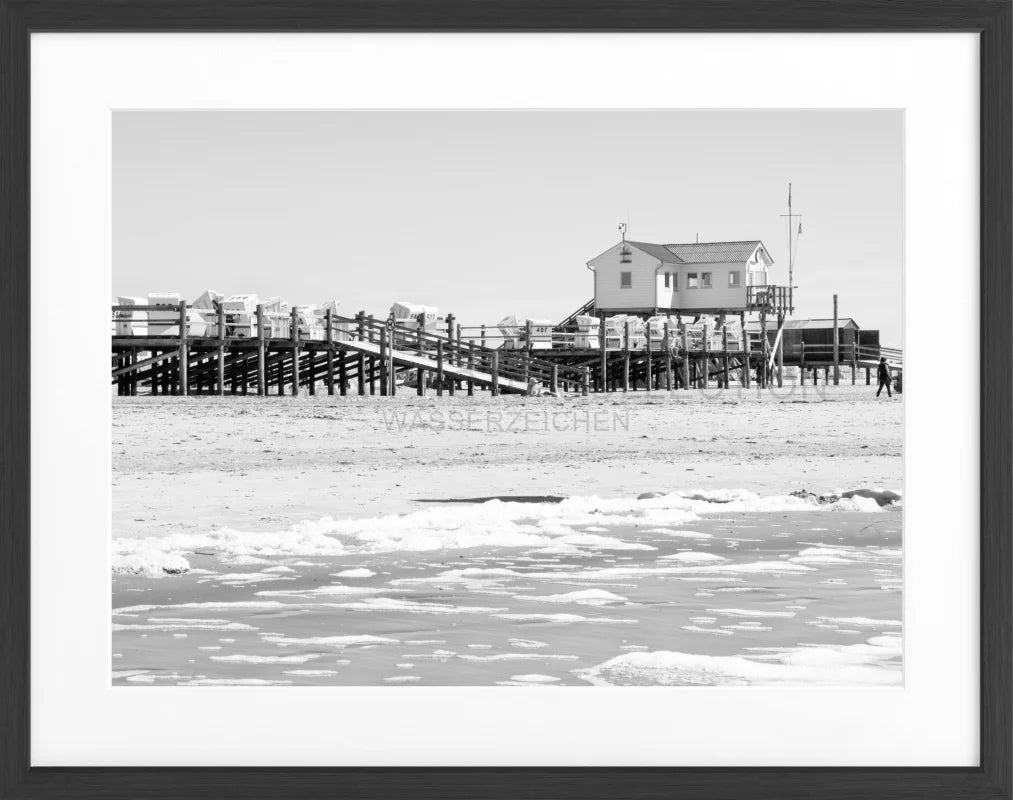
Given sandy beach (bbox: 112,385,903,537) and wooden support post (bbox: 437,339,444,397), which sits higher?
wooden support post (bbox: 437,339,444,397)

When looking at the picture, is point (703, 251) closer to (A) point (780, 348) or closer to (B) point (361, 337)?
(A) point (780, 348)

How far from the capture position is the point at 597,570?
319 inches

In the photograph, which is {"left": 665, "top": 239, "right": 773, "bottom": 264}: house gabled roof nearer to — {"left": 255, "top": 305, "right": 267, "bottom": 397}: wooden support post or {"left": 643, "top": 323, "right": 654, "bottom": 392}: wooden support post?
{"left": 643, "top": 323, "right": 654, "bottom": 392}: wooden support post

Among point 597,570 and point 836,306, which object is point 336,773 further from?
point 836,306

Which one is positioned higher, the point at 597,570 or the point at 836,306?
the point at 836,306

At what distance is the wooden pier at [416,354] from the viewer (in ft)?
58.4

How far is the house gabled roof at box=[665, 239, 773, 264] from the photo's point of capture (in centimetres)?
1281

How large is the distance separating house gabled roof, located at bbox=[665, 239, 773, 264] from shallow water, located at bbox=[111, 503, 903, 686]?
13.4 ft

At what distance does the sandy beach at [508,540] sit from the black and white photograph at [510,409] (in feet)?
0.13

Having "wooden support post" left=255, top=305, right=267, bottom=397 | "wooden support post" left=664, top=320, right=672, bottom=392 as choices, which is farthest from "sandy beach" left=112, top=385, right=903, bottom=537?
"wooden support post" left=664, top=320, right=672, bottom=392

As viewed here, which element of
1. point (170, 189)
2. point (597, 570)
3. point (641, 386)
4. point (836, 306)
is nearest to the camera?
point (597, 570)
